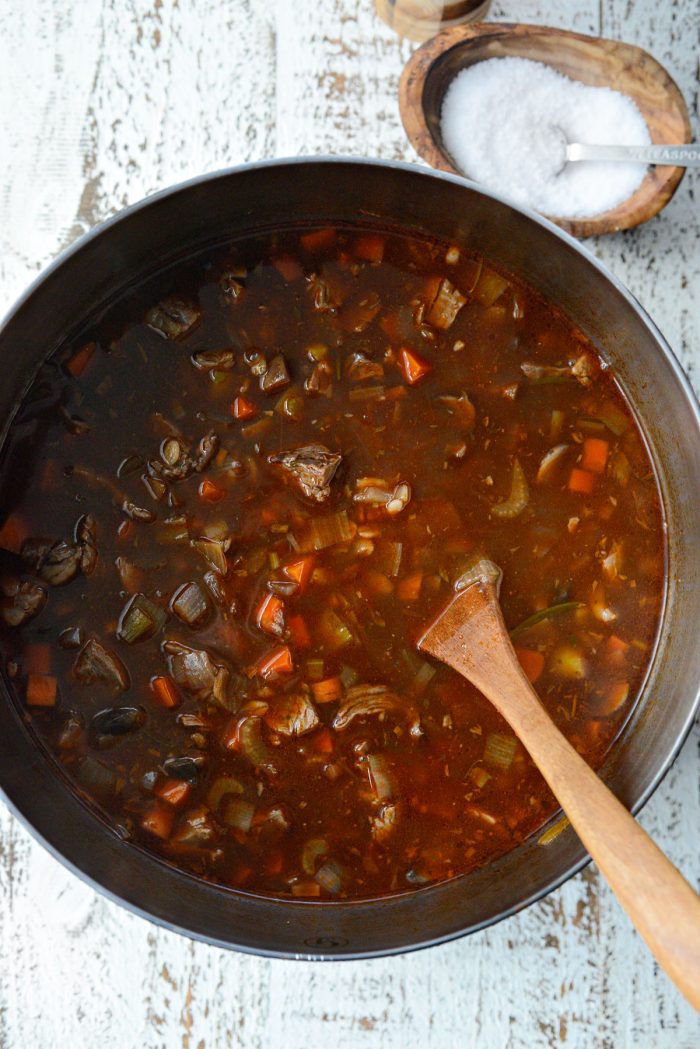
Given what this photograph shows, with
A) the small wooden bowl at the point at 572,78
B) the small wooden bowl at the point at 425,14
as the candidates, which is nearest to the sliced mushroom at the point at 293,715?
the small wooden bowl at the point at 572,78

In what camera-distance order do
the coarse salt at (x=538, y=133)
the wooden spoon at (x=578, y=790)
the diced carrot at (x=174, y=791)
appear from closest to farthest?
the wooden spoon at (x=578, y=790) → the diced carrot at (x=174, y=791) → the coarse salt at (x=538, y=133)

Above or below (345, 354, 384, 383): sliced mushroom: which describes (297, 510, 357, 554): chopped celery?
below

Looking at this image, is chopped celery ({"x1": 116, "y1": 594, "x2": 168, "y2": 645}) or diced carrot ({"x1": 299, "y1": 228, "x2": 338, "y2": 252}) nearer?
chopped celery ({"x1": 116, "y1": 594, "x2": 168, "y2": 645})

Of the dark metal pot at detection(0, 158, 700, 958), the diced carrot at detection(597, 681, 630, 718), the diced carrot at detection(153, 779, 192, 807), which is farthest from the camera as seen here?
the diced carrot at detection(597, 681, 630, 718)

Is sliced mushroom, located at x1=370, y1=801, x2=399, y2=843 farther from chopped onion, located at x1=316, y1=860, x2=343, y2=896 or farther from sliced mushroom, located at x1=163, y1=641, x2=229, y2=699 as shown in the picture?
sliced mushroom, located at x1=163, y1=641, x2=229, y2=699

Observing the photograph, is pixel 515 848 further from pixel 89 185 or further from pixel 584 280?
pixel 89 185

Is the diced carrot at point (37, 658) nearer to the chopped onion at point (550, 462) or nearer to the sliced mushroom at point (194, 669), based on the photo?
the sliced mushroom at point (194, 669)

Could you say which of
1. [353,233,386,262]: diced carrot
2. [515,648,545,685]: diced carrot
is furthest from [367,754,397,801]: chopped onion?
[353,233,386,262]: diced carrot
